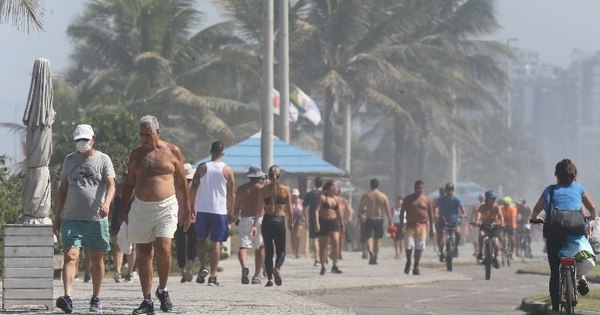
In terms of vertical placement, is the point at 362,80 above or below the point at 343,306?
above

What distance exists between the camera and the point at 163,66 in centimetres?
5169

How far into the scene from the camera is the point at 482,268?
34.0 meters

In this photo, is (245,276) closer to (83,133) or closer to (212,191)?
(212,191)

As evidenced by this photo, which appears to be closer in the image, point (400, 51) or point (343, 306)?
point (343, 306)

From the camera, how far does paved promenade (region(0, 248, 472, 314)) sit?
1605cm

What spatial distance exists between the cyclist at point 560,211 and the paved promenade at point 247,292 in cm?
215

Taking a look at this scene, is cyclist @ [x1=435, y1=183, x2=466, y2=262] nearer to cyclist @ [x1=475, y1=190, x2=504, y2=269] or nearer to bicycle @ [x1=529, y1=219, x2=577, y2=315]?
cyclist @ [x1=475, y1=190, x2=504, y2=269]

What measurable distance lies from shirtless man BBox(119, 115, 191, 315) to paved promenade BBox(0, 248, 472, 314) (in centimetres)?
74

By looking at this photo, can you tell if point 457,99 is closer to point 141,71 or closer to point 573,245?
point 141,71

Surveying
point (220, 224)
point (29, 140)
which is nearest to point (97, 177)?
point (29, 140)

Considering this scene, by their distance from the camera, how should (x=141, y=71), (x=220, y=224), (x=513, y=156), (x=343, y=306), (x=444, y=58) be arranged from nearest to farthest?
(x=343, y=306), (x=220, y=224), (x=141, y=71), (x=444, y=58), (x=513, y=156)

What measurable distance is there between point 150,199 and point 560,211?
399 centimetres

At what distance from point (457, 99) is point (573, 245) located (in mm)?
64473

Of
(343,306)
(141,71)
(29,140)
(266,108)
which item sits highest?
(141,71)
